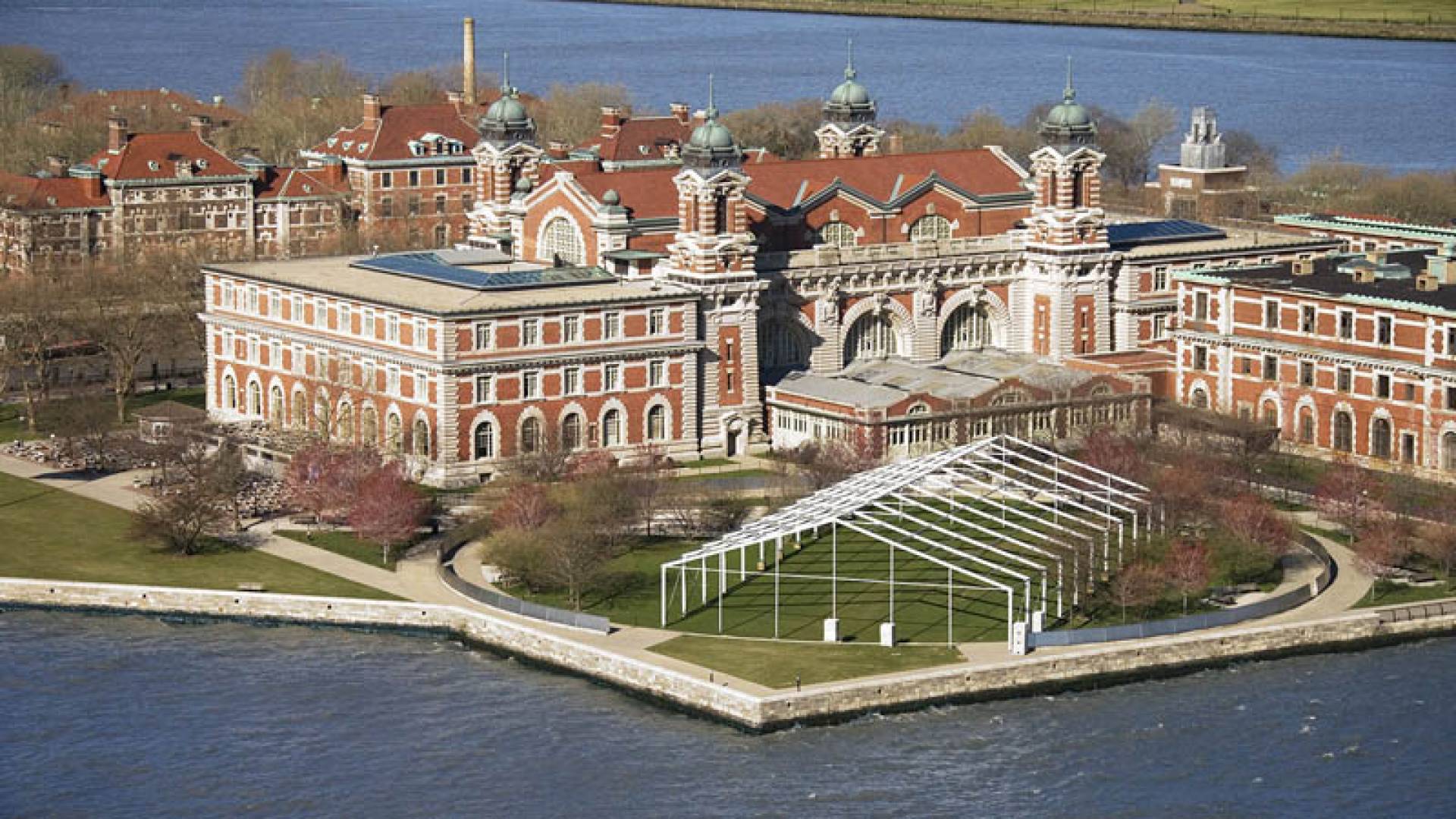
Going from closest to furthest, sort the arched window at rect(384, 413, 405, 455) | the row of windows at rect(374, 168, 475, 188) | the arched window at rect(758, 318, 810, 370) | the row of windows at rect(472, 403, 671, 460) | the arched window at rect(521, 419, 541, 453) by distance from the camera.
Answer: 1. the row of windows at rect(472, 403, 671, 460)
2. the arched window at rect(521, 419, 541, 453)
3. the arched window at rect(384, 413, 405, 455)
4. the arched window at rect(758, 318, 810, 370)
5. the row of windows at rect(374, 168, 475, 188)

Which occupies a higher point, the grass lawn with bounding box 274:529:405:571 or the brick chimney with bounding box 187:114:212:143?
the brick chimney with bounding box 187:114:212:143

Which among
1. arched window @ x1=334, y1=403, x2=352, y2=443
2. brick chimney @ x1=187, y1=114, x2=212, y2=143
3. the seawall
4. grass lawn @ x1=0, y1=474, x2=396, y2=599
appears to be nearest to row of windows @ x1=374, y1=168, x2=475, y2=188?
brick chimney @ x1=187, y1=114, x2=212, y2=143

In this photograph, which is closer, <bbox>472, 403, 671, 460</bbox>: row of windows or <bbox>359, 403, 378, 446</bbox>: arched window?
<bbox>472, 403, 671, 460</bbox>: row of windows

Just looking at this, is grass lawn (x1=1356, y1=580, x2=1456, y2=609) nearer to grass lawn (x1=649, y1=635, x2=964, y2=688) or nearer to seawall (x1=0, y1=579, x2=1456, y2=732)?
seawall (x1=0, y1=579, x2=1456, y2=732)

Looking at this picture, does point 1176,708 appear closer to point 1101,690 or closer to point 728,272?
point 1101,690

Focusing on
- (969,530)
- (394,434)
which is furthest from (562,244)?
(969,530)

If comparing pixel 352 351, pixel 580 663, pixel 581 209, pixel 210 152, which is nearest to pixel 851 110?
pixel 581 209

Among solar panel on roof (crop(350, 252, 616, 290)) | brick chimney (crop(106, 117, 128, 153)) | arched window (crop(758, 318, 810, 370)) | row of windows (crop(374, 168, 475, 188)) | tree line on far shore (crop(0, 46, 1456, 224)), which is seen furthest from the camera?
tree line on far shore (crop(0, 46, 1456, 224))
